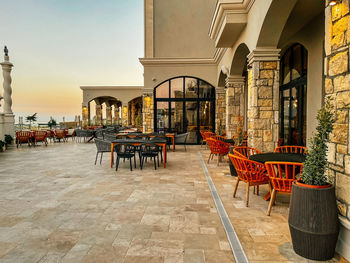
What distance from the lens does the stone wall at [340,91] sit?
199 centimetres

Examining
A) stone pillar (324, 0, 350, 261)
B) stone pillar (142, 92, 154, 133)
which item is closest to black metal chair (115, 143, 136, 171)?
stone pillar (324, 0, 350, 261)

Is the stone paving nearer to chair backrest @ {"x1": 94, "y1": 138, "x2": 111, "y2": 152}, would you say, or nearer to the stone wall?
the stone wall

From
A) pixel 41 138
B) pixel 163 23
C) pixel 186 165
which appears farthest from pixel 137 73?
pixel 186 165

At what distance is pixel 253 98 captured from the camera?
4.94 metres

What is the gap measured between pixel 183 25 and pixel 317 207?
11574 mm

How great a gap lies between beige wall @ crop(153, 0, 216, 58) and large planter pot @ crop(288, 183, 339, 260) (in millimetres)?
10691

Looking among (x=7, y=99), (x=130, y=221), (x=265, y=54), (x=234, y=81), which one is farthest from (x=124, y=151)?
(x=7, y=99)

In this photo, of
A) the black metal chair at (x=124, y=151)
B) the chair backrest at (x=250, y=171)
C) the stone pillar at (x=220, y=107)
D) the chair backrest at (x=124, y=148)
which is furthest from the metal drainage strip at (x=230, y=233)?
the stone pillar at (x=220, y=107)

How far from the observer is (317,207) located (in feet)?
6.53

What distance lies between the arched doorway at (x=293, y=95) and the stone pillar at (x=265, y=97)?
71.4 inches

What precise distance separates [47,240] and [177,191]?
7.30 ft

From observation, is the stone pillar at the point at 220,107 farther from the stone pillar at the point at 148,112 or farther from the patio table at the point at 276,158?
the patio table at the point at 276,158

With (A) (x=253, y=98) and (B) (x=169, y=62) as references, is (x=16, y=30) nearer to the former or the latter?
(B) (x=169, y=62)

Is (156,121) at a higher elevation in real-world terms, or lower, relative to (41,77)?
lower
